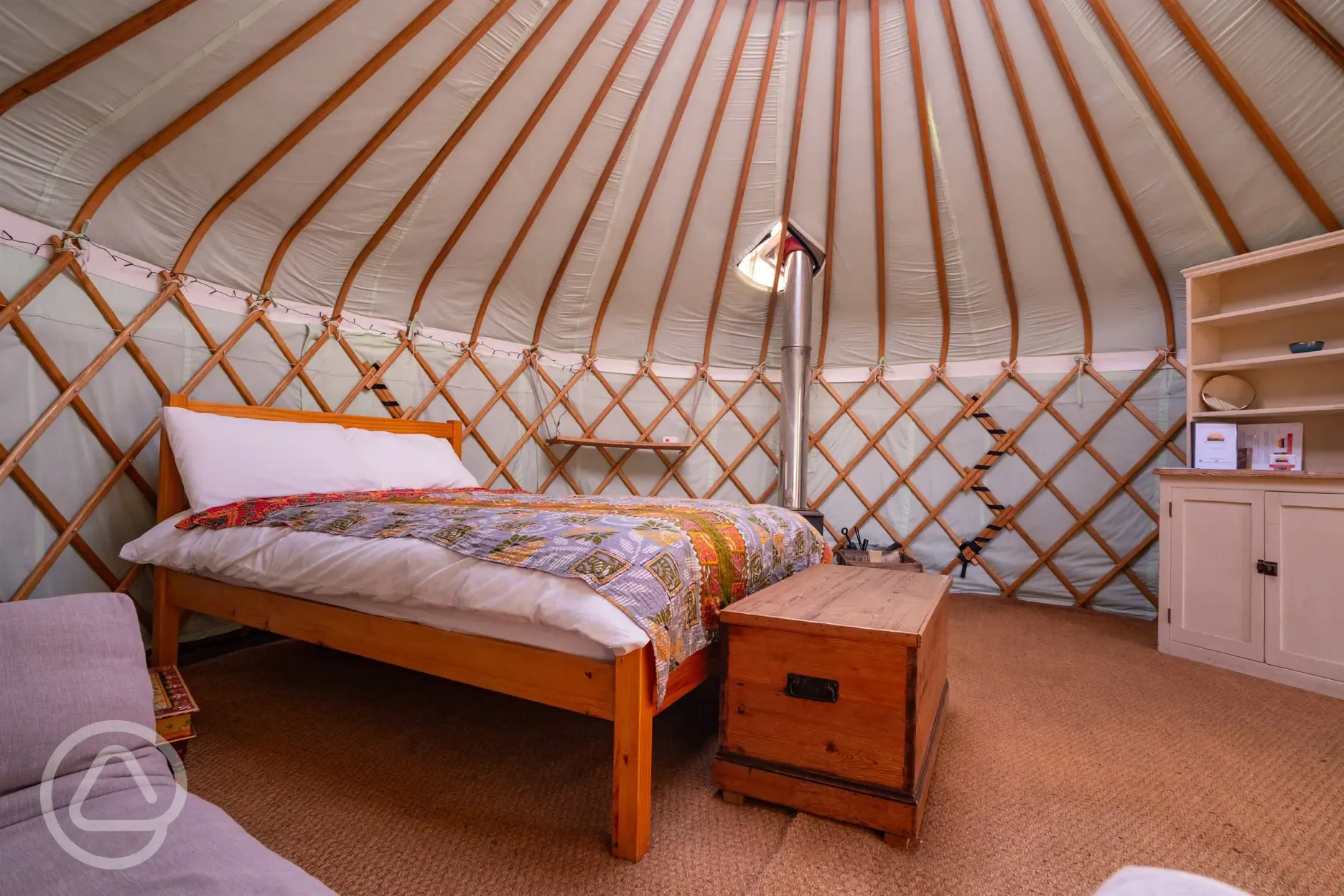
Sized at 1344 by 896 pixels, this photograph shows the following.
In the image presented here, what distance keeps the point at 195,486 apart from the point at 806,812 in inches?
82.9

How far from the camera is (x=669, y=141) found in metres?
3.09

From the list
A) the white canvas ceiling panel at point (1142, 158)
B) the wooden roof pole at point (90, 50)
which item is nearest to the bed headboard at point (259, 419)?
the wooden roof pole at point (90, 50)

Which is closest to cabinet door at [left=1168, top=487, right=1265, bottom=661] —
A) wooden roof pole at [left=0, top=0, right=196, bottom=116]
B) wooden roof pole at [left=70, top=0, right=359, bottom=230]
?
wooden roof pole at [left=70, top=0, right=359, bottom=230]

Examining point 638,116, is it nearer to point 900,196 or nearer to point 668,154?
point 668,154

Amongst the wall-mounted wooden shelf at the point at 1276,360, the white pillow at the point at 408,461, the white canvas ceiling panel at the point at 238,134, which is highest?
the white canvas ceiling panel at the point at 238,134

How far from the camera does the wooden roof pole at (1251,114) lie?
7.22 ft

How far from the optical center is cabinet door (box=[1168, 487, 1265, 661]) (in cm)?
229

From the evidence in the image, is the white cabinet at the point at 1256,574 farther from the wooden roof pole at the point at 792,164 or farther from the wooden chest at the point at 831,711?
the wooden roof pole at the point at 792,164

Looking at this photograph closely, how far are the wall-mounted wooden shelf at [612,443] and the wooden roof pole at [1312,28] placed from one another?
301 cm

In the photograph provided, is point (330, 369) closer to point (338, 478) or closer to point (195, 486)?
point (338, 478)

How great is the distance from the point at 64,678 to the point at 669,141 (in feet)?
10.0

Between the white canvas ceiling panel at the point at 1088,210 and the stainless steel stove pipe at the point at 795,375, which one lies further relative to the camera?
the stainless steel stove pipe at the point at 795,375

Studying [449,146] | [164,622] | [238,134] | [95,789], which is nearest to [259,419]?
[164,622]

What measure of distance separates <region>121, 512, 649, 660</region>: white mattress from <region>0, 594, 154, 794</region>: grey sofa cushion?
53 cm
